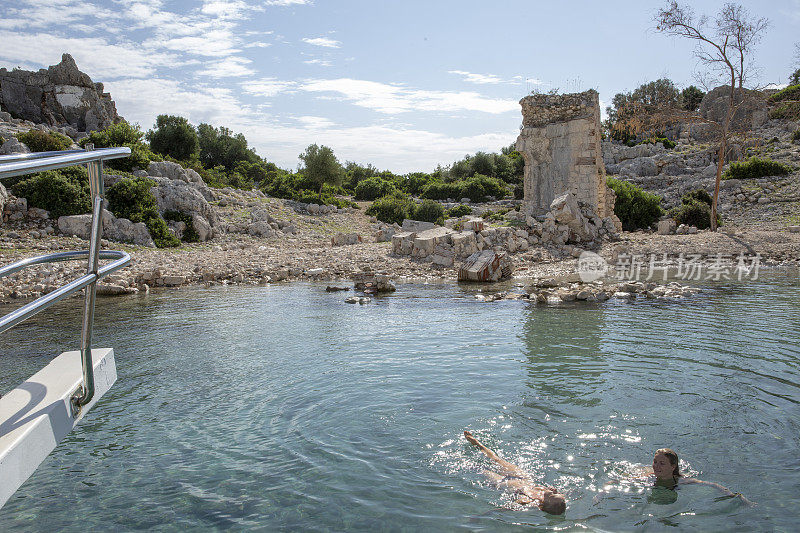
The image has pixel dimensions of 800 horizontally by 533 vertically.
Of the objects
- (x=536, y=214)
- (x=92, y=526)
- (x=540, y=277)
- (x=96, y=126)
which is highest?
(x=96, y=126)

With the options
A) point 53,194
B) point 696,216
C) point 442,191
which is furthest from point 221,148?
point 696,216

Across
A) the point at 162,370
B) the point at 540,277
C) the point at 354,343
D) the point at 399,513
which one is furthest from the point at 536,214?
the point at 399,513

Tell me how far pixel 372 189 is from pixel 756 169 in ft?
92.9

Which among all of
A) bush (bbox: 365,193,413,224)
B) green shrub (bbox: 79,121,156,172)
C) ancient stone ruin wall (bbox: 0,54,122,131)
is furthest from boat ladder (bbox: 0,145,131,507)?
ancient stone ruin wall (bbox: 0,54,122,131)

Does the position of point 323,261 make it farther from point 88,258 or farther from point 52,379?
point 88,258

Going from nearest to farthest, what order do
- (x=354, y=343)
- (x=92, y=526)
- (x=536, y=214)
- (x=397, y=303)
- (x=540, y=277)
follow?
(x=92, y=526) < (x=354, y=343) < (x=397, y=303) < (x=540, y=277) < (x=536, y=214)

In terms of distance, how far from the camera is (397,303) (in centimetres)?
1286

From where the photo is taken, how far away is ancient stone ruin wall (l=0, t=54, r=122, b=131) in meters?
46.0

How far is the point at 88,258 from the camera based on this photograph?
2809mm

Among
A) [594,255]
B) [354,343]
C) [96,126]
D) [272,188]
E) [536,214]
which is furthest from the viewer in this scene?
[96,126]

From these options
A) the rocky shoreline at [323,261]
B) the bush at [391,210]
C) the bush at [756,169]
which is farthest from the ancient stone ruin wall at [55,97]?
the bush at [756,169]

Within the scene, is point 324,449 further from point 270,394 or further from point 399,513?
point 270,394

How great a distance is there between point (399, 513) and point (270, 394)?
3.15 metres

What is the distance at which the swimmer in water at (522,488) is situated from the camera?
3.96m
